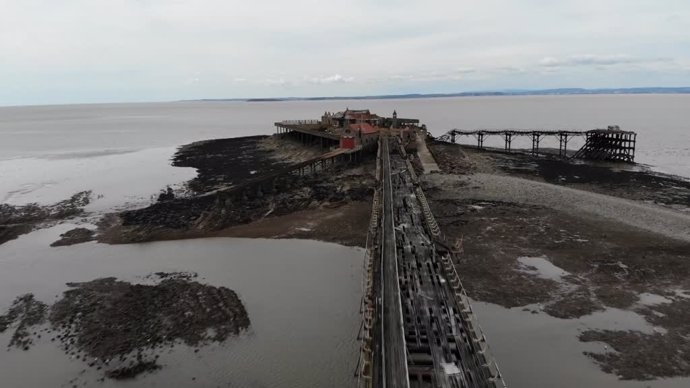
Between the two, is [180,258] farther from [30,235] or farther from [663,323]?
[663,323]

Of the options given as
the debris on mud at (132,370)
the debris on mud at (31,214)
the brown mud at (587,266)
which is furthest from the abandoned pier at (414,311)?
the debris on mud at (31,214)

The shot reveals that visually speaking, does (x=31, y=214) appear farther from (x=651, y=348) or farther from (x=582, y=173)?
(x=582, y=173)

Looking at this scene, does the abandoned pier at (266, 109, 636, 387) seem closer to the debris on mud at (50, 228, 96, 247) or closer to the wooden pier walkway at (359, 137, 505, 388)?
the wooden pier walkway at (359, 137, 505, 388)

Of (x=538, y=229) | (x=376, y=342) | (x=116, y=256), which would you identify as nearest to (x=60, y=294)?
(x=116, y=256)

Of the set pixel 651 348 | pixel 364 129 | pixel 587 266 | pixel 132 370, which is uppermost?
pixel 364 129

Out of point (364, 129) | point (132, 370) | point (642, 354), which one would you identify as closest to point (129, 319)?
point (132, 370)

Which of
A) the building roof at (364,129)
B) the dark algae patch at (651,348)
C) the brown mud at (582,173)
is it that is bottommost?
the dark algae patch at (651,348)

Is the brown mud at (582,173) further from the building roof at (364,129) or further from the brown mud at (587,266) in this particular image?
the building roof at (364,129)
